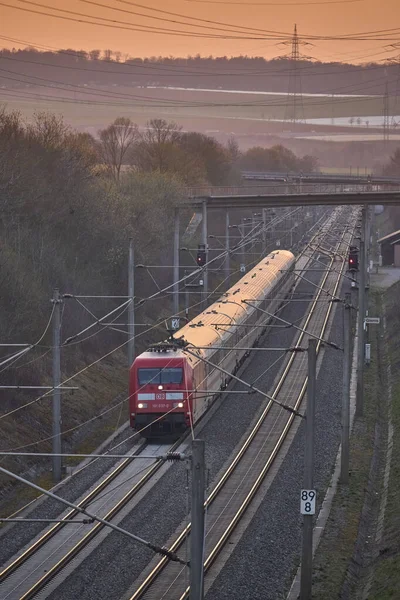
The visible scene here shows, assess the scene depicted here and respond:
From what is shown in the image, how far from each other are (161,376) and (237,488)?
3.75 metres

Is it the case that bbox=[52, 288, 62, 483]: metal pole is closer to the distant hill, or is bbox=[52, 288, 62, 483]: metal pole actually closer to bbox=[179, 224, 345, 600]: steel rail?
bbox=[179, 224, 345, 600]: steel rail

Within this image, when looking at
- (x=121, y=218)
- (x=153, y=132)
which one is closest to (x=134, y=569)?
(x=121, y=218)

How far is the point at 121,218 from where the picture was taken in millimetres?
40750

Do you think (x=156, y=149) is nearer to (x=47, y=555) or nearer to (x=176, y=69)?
(x=47, y=555)

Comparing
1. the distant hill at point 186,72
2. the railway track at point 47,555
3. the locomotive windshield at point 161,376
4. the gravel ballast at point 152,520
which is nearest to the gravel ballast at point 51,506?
the railway track at point 47,555

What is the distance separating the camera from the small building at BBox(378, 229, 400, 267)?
67.2 metres

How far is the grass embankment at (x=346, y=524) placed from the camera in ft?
51.5

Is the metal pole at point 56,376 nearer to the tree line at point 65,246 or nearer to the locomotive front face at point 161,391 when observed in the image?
the tree line at point 65,246

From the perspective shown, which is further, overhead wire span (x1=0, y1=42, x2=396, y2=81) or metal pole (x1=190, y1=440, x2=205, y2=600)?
overhead wire span (x1=0, y1=42, x2=396, y2=81)

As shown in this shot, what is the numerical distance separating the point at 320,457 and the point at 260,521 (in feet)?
15.0

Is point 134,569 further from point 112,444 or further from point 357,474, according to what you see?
point 112,444

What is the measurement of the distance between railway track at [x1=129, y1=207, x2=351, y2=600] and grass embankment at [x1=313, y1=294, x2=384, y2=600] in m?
1.68

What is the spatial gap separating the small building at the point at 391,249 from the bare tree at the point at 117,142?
1874 centimetres

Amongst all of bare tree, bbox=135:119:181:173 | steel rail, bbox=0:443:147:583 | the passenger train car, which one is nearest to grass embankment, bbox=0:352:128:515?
steel rail, bbox=0:443:147:583
